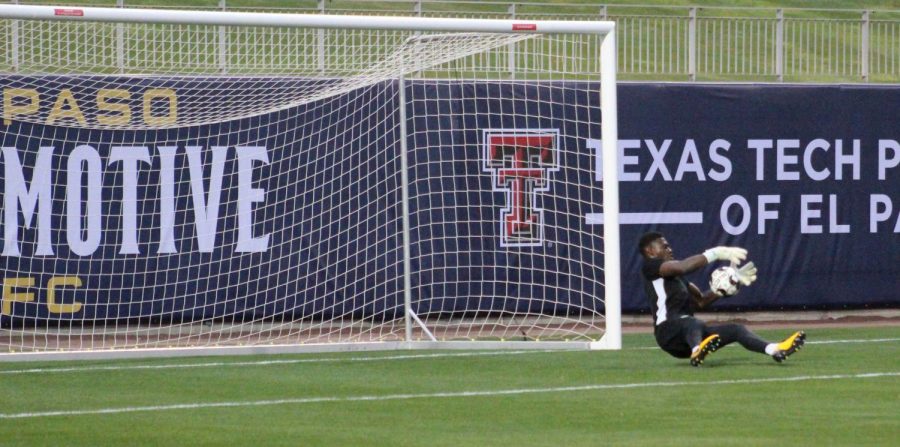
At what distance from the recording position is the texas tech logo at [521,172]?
678 inches

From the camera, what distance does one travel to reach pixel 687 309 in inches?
491

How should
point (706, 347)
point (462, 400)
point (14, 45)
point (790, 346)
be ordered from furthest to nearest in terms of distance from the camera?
point (14, 45) < point (706, 347) < point (790, 346) < point (462, 400)

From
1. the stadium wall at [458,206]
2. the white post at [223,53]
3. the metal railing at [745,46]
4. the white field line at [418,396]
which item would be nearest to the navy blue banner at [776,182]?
the stadium wall at [458,206]

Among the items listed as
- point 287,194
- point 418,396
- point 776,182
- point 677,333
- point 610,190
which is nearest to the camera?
point 418,396

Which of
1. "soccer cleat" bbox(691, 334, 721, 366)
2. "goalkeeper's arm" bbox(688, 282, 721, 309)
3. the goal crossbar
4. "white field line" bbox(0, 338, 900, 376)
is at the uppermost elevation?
the goal crossbar

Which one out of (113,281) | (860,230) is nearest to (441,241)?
(113,281)

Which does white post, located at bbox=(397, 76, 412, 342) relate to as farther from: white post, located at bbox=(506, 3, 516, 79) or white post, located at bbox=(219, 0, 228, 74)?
white post, located at bbox=(219, 0, 228, 74)

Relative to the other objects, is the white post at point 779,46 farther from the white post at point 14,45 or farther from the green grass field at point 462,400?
the white post at point 14,45

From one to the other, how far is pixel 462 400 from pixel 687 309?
9.18 feet

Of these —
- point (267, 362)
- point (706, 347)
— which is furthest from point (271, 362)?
point (706, 347)

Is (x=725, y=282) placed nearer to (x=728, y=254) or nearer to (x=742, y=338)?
(x=728, y=254)

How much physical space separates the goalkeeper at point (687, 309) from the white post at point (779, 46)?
278 inches

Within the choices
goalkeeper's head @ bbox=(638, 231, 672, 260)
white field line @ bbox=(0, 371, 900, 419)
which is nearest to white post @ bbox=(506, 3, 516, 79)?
goalkeeper's head @ bbox=(638, 231, 672, 260)

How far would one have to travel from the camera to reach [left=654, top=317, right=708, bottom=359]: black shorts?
12312 mm
